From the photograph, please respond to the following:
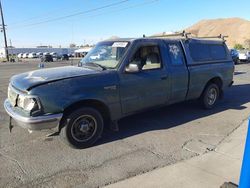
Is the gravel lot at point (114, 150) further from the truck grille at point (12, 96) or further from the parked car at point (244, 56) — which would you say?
the parked car at point (244, 56)

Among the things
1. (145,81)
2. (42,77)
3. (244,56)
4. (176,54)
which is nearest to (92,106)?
(42,77)

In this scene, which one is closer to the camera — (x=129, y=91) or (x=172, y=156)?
(x=172, y=156)

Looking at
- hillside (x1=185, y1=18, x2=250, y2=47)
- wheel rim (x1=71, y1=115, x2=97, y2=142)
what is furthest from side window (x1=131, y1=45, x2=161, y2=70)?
hillside (x1=185, y1=18, x2=250, y2=47)

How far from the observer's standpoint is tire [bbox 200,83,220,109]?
7.09m

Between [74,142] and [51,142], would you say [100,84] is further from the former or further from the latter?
[51,142]

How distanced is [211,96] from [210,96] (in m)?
0.05

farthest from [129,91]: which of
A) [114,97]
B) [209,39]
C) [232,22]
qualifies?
[232,22]

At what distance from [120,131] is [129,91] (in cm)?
93

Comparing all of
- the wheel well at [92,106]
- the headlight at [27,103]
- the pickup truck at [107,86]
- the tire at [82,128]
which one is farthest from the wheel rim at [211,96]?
the headlight at [27,103]

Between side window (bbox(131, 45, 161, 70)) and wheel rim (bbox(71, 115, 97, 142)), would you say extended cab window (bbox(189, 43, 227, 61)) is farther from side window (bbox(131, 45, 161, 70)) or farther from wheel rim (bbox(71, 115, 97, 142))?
wheel rim (bbox(71, 115, 97, 142))

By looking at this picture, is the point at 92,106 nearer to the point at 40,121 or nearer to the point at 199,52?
the point at 40,121

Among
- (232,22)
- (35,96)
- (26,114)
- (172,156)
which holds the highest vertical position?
(232,22)

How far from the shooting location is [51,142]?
495 cm

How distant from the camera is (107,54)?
18.0 feet
